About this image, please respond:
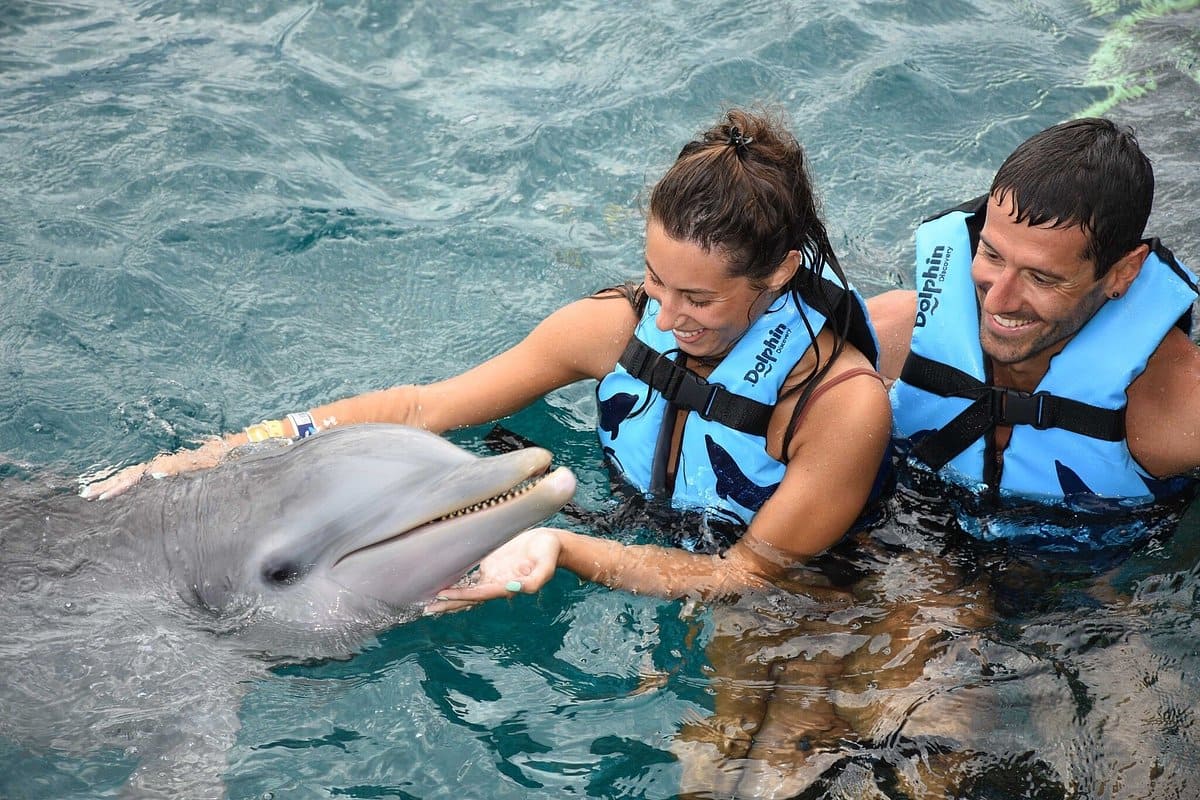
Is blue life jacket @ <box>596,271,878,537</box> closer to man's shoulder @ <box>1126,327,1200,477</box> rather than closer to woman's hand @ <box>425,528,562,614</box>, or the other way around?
woman's hand @ <box>425,528,562,614</box>

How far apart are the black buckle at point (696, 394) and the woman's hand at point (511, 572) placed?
1041mm

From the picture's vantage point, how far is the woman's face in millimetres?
4926

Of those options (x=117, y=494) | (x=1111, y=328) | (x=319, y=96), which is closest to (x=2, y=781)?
(x=117, y=494)

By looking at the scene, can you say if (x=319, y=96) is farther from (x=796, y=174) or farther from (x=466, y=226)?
(x=796, y=174)

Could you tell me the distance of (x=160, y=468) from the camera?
5375 millimetres

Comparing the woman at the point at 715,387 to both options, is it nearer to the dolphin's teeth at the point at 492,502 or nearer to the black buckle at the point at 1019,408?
the dolphin's teeth at the point at 492,502

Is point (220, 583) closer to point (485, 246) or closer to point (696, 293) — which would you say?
point (696, 293)

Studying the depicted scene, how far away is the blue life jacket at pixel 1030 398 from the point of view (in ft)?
18.6

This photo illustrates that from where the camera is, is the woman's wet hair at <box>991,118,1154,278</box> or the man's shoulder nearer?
the woman's wet hair at <box>991,118,1154,278</box>

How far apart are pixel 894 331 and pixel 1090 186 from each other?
5.20ft

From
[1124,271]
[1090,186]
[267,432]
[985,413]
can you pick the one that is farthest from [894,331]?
[267,432]

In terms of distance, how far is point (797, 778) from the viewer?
15.9ft

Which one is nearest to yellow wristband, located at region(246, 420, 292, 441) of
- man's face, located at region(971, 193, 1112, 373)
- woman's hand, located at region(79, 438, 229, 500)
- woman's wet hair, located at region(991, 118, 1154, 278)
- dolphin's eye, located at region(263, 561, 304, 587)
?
woman's hand, located at region(79, 438, 229, 500)

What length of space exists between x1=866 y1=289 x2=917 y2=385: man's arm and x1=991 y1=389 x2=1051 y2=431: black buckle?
65 centimetres
